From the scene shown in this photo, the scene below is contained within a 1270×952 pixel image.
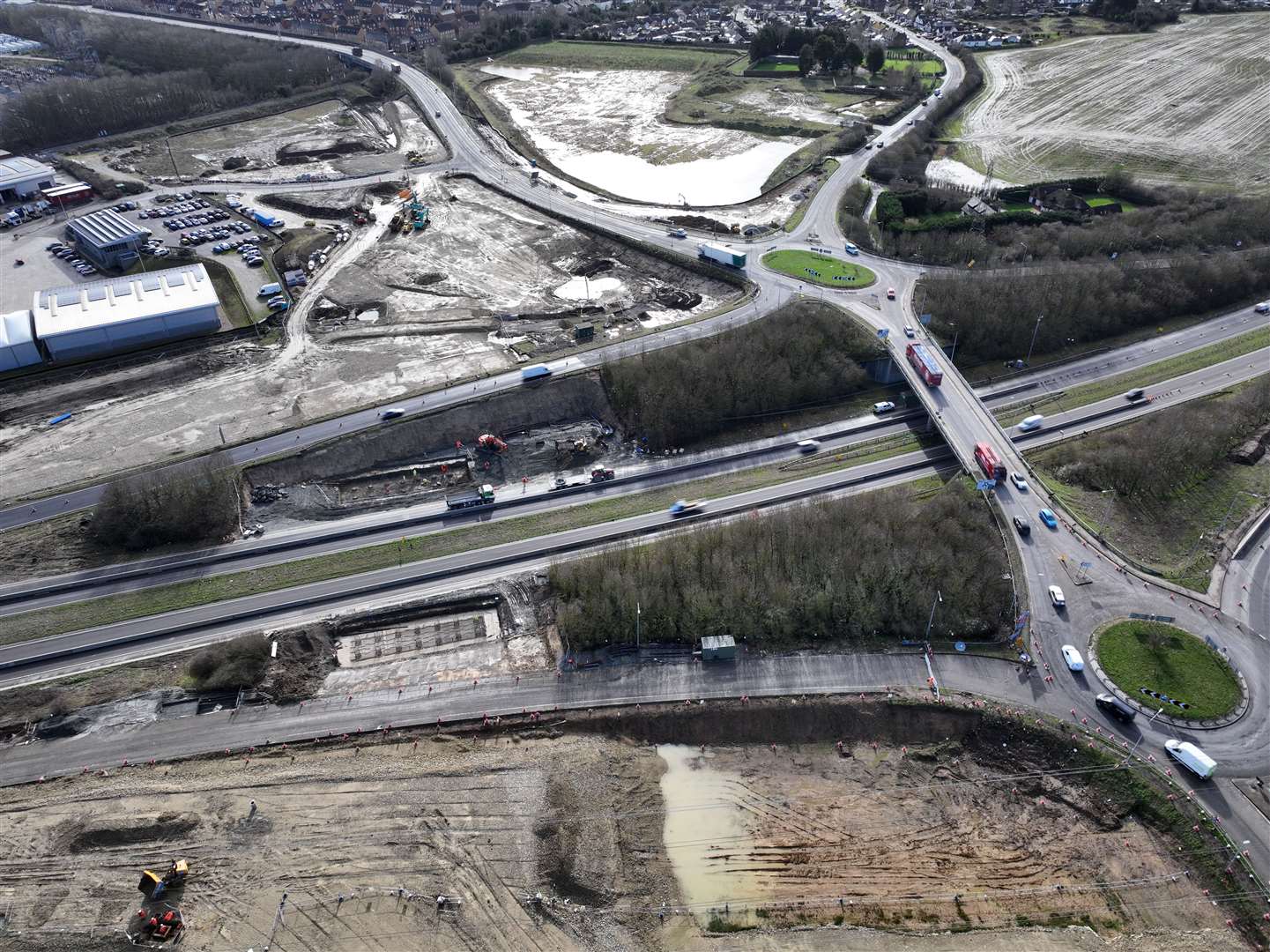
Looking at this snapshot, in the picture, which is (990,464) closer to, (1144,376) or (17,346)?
(1144,376)

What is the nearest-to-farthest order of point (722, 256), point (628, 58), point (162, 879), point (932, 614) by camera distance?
point (162, 879) < point (932, 614) < point (722, 256) < point (628, 58)

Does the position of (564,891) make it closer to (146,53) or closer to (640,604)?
(640,604)

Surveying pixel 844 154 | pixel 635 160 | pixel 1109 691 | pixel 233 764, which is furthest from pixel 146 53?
pixel 1109 691

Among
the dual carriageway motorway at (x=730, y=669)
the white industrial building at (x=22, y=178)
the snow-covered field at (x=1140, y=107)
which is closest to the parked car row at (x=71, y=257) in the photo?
the white industrial building at (x=22, y=178)

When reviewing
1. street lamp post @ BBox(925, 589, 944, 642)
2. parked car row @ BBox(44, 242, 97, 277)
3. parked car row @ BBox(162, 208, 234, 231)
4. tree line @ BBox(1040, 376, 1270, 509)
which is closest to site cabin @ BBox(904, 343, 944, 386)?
tree line @ BBox(1040, 376, 1270, 509)

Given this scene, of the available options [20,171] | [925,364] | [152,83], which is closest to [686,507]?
[925,364]

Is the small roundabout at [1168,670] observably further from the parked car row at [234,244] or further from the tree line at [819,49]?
the tree line at [819,49]
